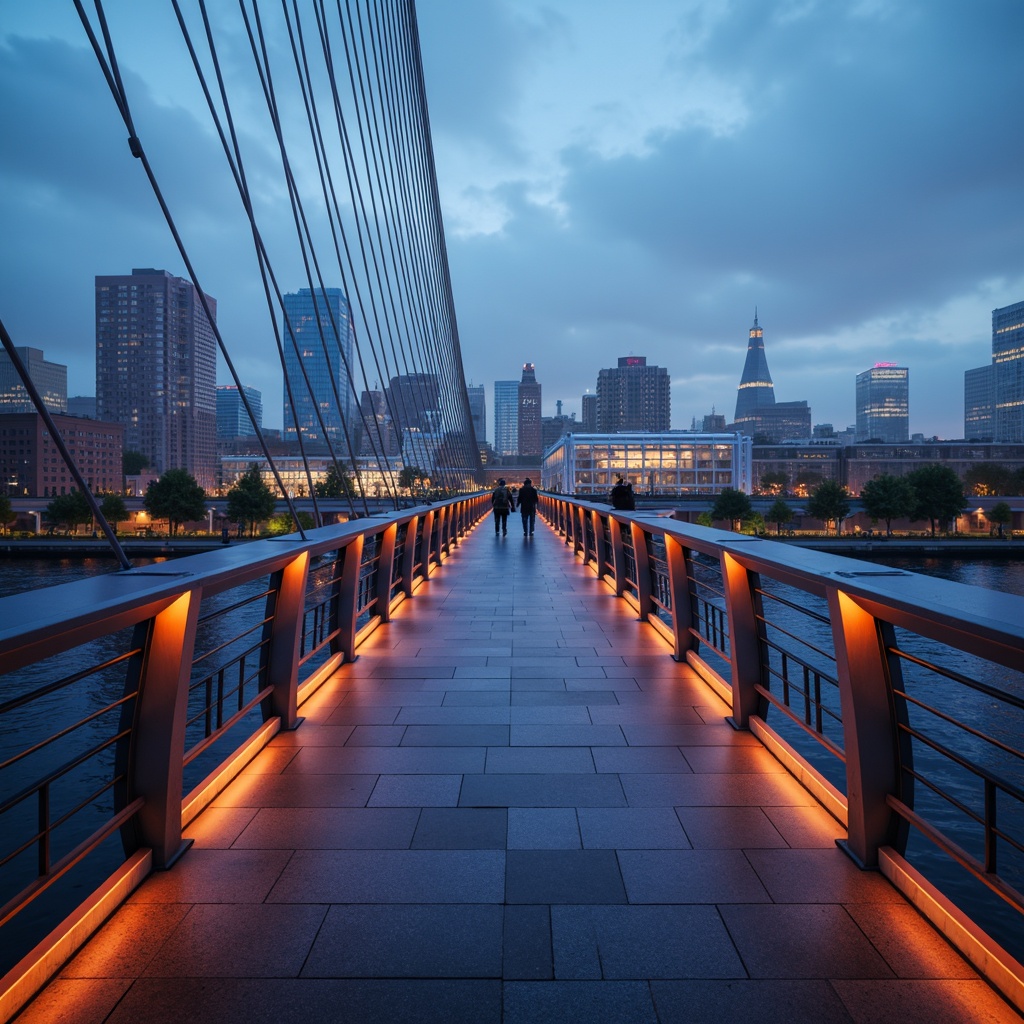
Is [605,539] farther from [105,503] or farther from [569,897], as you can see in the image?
[105,503]

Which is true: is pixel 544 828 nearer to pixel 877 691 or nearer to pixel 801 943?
pixel 801 943

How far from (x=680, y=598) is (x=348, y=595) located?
2.40 metres

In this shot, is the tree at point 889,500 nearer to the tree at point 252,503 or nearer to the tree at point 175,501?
the tree at point 252,503

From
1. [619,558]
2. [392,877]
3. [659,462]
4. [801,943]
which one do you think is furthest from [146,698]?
[659,462]

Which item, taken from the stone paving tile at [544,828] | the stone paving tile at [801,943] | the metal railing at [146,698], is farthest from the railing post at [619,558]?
the stone paving tile at [801,943]

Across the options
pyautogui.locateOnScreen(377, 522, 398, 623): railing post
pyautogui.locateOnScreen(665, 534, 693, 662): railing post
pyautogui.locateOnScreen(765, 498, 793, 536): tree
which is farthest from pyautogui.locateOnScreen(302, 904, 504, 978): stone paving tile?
pyautogui.locateOnScreen(765, 498, 793, 536): tree

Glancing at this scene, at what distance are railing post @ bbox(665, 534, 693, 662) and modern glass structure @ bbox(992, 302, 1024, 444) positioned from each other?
581ft

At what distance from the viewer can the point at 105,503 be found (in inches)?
1394

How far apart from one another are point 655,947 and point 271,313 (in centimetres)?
584

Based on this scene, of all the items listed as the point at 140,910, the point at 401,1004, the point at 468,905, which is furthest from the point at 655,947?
the point at 140,910

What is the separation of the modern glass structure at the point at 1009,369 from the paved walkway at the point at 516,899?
589ft

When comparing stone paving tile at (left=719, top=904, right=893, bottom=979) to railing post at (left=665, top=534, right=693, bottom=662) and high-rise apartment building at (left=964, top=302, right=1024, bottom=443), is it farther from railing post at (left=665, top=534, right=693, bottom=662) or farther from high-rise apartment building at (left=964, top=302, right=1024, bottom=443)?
high-rise apartment building at (left=964, top=302, right=1024, bottom=443)

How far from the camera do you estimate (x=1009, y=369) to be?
512 feet

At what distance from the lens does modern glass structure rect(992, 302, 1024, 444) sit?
487 feet
